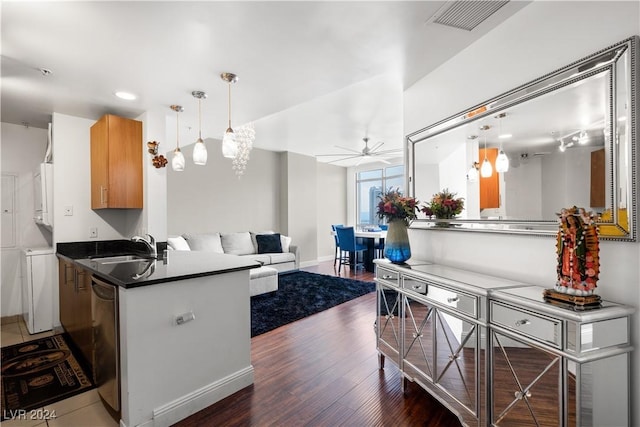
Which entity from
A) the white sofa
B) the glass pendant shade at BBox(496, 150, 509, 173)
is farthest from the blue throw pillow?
the glass pendant shade at BBox(496, 150, 509, 173)

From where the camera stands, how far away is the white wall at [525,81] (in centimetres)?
135

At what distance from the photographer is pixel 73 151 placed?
3.50 m

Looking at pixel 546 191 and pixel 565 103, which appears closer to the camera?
pixel 565 103

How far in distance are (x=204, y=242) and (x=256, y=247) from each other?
1167 mm

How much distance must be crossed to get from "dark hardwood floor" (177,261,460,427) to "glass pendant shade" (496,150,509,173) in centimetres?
162

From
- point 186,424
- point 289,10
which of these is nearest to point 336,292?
point 186,424

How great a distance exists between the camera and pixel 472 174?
7.13 ft

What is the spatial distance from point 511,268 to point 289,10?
6.57ft

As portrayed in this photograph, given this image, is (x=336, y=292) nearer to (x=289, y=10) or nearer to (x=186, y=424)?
(x=186, y=424)

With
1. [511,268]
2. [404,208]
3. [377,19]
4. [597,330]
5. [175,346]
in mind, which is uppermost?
[377,19]

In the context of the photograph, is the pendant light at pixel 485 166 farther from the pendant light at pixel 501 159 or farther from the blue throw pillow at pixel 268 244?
the blue throw pillow at pixel 268 244

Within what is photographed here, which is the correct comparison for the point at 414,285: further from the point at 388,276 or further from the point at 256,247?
the point at 256,247

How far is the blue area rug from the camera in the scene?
3.84 m

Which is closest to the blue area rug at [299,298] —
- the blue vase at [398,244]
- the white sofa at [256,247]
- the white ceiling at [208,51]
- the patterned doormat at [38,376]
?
the white sofa at [256,247]
